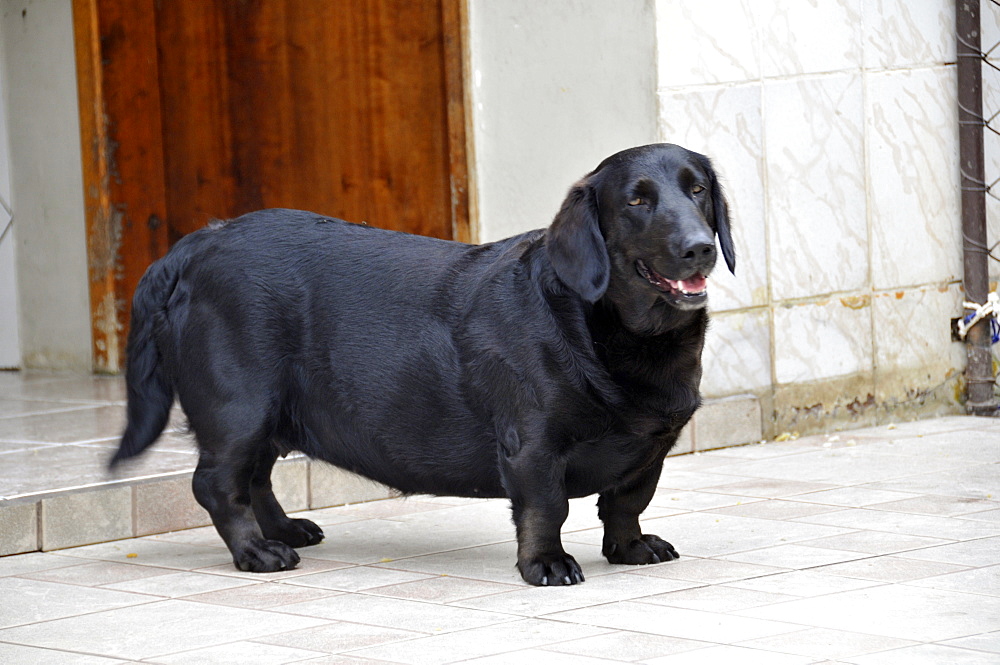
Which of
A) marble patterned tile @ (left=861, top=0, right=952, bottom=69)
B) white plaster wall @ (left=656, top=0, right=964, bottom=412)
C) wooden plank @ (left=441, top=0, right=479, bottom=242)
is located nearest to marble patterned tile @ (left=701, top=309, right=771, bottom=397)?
white plaster wall @ (left=656, top=0, right=964, bottom=412)

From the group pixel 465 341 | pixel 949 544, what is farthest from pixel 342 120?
pixel 949 544

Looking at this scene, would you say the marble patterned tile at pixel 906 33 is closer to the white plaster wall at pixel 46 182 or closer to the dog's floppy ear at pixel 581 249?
the dog's floppy ear at pixel 581 249

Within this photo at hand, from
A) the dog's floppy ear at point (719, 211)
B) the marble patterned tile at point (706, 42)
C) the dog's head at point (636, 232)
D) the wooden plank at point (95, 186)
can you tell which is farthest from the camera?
the wooden plank at point (95, 186)

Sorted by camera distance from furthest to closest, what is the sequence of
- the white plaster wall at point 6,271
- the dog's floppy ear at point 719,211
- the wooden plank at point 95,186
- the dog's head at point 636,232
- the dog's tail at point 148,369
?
the white plaster wall at point 6,271 → the wooden plank at point 95,186 → the dog's tail at point 148,369 → the dog's floppy ear at point 719,211 → the dog's head at point 636,232

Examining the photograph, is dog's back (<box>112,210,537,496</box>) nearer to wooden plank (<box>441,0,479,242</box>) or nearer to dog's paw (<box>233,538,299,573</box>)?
dog's paw (<box>233,538,299,573</box>)

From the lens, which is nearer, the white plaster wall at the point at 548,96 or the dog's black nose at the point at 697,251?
the dog's black nose at the point at 697,251

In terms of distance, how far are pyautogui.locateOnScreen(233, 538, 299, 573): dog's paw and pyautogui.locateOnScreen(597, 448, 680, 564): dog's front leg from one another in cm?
99

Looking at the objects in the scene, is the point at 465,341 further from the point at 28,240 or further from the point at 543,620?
the point at 28,240

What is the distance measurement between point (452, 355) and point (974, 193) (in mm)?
3998

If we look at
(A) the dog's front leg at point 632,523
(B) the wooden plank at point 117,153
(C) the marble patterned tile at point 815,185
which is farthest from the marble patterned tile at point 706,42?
(B) the wooden plank at point 117,153

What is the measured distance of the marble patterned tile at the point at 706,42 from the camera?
6680 millimetres

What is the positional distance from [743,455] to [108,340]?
12.5ft

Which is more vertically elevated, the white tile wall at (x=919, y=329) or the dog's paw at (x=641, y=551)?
the white tile wall at (x=919, y=329)

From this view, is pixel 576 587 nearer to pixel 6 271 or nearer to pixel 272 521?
pixel 272 521
